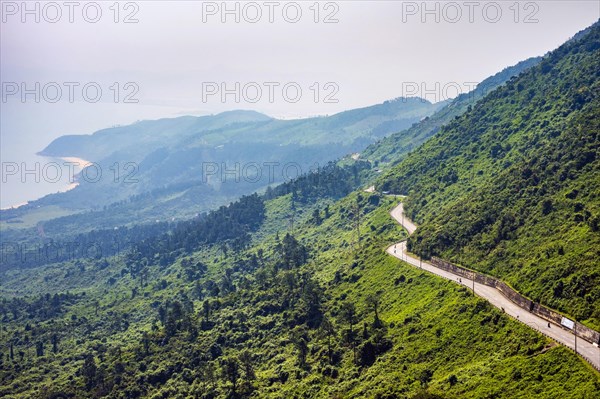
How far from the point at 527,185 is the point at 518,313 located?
127ft

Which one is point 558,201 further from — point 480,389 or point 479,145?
point 479,145

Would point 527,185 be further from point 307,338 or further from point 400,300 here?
point 307,338

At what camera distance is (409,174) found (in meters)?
166

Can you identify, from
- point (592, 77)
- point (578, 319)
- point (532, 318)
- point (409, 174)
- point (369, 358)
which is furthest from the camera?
point (409, 174)

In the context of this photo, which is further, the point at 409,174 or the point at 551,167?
the point at 409,174

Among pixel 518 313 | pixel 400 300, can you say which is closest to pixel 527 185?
pixel 400 300

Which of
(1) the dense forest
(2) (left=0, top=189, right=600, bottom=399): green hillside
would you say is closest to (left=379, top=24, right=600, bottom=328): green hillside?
(1) the dense forest

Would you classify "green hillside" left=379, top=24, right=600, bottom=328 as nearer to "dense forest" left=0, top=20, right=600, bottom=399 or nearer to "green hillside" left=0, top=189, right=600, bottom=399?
"dense forest" left=0, top=20, right=600, bottom=399

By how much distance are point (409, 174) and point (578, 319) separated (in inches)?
4184

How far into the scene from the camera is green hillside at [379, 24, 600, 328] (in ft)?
237

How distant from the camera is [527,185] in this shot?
329 ft

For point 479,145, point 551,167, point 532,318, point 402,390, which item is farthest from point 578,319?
point 479,145

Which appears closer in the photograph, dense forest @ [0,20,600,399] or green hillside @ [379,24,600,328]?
dense forest @ [0,20,600,399]

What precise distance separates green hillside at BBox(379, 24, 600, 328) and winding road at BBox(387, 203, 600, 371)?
2490 mm
